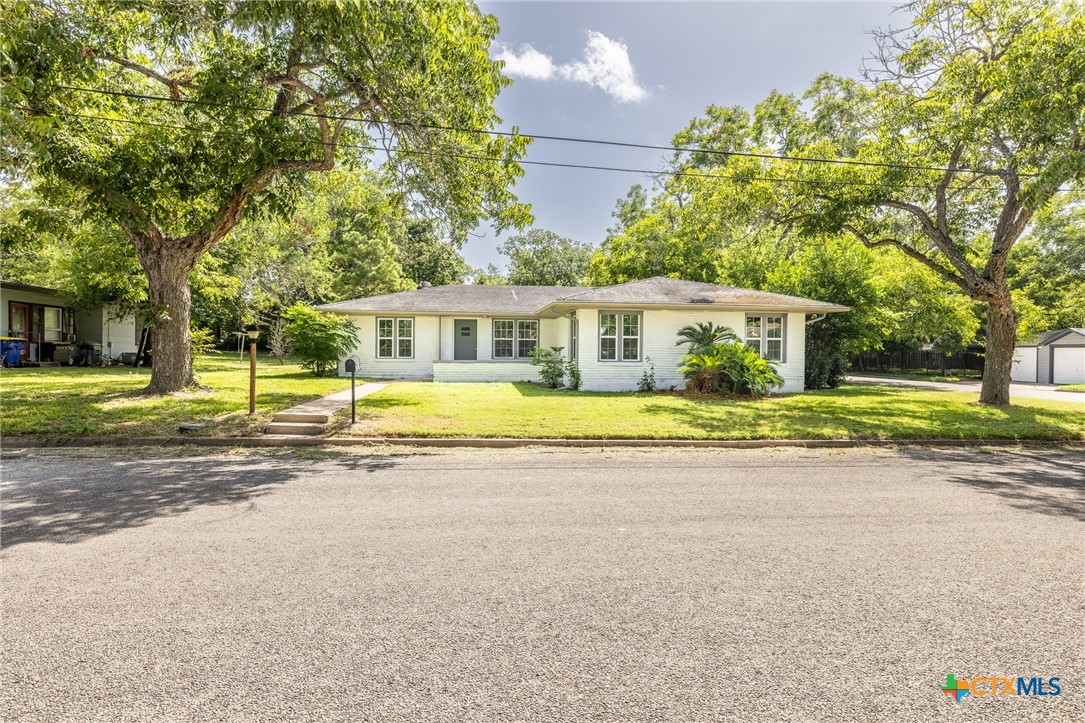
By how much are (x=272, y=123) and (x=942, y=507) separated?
11538 millimetres

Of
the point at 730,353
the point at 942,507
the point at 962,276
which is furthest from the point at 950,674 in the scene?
the point at 962,276

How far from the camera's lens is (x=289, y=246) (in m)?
30.8

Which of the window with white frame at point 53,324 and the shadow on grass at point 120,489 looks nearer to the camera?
the shadow on grass at point 120,489

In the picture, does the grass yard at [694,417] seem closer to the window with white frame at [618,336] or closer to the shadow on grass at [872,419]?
the shadow on grass at [872,419]

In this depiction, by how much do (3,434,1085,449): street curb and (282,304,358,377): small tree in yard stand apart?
10.4 metres

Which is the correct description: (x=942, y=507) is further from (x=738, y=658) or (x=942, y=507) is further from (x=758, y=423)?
(x=758, y=423)

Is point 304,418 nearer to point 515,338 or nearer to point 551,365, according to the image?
point 551,365

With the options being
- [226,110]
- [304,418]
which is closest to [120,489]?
[304,418]

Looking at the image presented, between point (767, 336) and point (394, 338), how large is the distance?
507 inches

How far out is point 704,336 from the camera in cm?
1559

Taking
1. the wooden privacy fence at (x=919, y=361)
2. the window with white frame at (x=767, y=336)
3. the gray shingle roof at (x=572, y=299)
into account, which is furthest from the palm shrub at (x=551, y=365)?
the wooden privacy fence at (x=919, y=361)

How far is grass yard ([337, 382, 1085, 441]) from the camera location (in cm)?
928

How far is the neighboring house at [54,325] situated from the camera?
2148cm

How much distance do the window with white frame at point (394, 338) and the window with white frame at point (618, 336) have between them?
7.87 m
